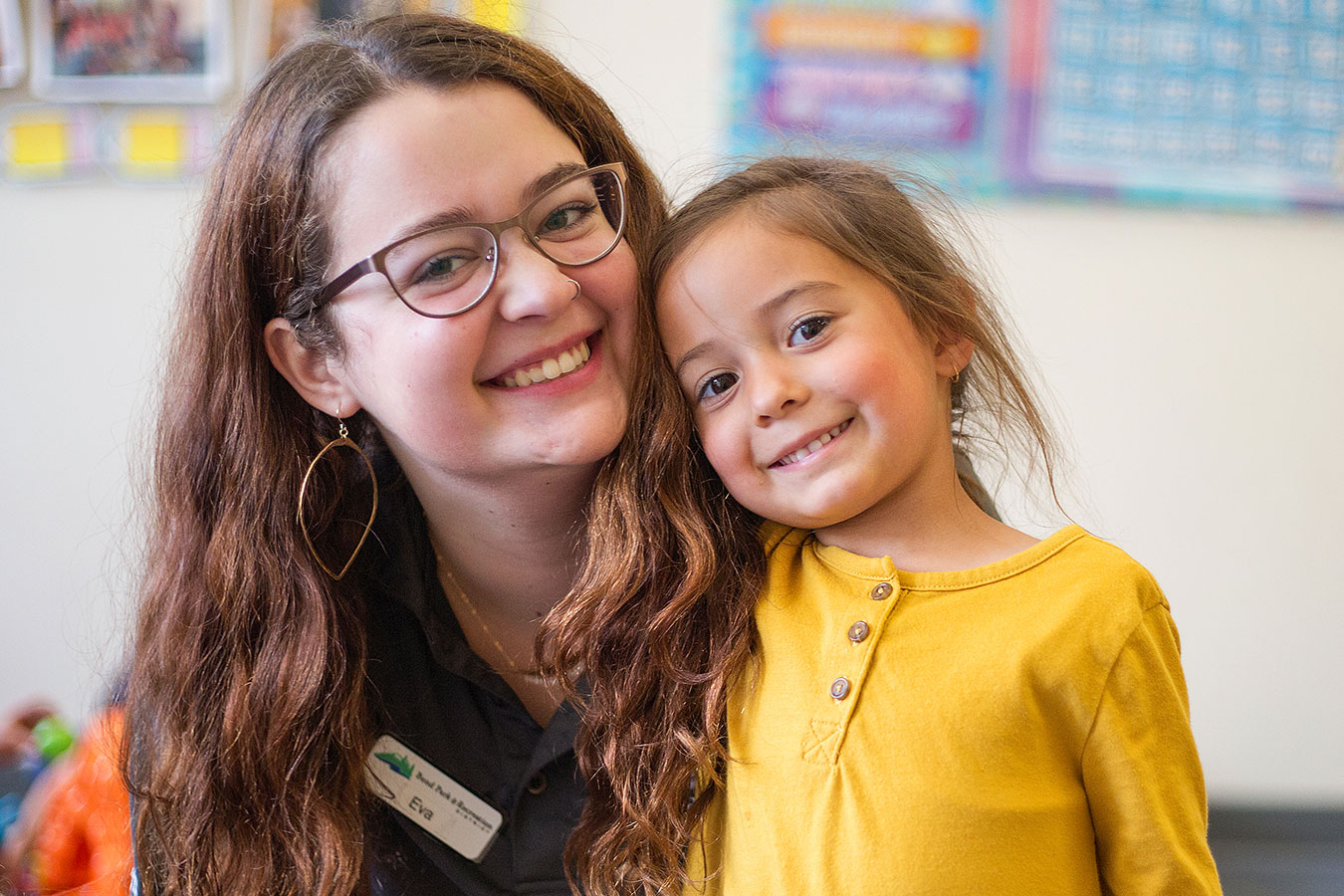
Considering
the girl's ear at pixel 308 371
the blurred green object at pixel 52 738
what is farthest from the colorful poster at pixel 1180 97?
the blurred green object at pixel 52 738

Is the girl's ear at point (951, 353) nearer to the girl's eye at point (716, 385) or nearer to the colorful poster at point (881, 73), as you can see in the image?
the girl's eye at point (716, 385)

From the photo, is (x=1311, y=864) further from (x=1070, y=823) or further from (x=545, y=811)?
(x=545, y=811)

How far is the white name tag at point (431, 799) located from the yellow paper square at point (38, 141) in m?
1.78

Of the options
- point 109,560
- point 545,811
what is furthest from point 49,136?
point 545,811

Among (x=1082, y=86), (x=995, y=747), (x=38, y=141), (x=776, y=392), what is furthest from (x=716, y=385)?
(x=38, y=141)

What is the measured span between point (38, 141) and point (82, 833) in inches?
59.5

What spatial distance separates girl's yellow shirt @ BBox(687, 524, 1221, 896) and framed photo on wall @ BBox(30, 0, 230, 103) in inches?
79.9

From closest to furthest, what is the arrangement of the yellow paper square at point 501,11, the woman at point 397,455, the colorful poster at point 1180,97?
the woman at point 397,455, the yellow paper square at point 501,11, the colorful poster at point 1180,97

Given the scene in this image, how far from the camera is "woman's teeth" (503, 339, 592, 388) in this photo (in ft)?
3.74

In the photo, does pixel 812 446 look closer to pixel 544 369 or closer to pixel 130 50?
pixel 544 369

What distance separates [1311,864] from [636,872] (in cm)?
173

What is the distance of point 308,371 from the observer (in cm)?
127

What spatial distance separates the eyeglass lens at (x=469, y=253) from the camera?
3.61 ft

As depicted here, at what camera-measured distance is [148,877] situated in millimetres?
1280
